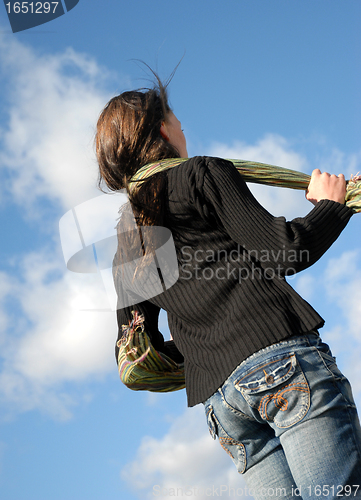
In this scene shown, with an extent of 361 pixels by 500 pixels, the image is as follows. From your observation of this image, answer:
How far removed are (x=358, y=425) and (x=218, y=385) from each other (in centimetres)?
53

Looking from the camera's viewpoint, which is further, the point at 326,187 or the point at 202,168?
the point at 326,187

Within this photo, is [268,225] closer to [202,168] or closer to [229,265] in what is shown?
A: [229,265]

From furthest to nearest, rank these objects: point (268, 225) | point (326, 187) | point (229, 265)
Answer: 1. point (326, 187)
2. point (229, 265)
3. point (268, 225)

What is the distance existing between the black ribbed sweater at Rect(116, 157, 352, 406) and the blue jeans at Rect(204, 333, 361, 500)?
0.19 feet

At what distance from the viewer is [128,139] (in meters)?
Answer: 2.22

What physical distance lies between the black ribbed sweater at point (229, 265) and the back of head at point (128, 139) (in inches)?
10.1

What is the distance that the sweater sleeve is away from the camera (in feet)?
5.70

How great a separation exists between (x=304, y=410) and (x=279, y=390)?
105 millimetres

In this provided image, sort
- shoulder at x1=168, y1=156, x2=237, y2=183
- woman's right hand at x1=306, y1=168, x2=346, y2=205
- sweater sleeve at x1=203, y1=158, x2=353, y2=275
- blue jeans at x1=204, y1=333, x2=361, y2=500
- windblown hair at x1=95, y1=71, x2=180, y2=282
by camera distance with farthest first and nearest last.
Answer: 1. windblown hair at x1=95, y1=71, x2=180, y2=282
2. woman's right hand at x1=306, y1=168, x2=346, y2=205
3. shoulder at x1=168, y1=156, x2=237, y2=183
4. sweater sleeve at x1=203, y1=158, x2=353, y2=275
5. blue jeans at x1=204, y1=333, x2=361, y2=500

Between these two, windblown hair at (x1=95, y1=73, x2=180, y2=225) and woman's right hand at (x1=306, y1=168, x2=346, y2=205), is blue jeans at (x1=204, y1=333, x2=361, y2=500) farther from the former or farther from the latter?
windblown hair at (x1=95, y1=73, x2=180, y2=225)

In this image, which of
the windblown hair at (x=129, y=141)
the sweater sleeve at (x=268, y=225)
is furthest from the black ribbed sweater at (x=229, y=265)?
the windblown hair at (x=129, y=141)

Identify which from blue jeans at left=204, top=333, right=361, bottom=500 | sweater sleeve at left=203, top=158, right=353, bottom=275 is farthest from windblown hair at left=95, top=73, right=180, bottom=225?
blue jeans at left=204, top=333, right=361, bottom=500

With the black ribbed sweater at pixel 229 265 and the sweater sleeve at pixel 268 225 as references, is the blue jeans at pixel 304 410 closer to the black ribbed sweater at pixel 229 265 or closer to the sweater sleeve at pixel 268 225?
the black ribbed sweater at pixel 229 265

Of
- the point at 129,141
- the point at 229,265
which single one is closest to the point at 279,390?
the point at 229,265
